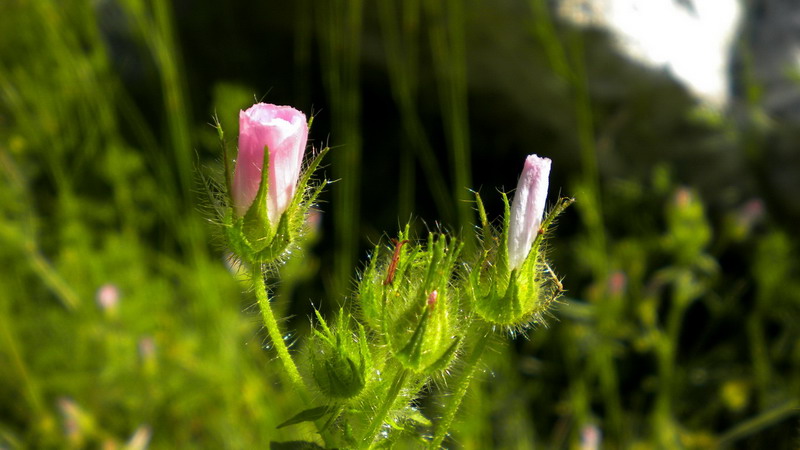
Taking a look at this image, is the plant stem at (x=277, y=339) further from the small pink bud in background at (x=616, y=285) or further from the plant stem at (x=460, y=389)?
the small pink bud in background at (x=616, y=285)

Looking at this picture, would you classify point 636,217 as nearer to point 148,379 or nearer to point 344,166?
point 344,166

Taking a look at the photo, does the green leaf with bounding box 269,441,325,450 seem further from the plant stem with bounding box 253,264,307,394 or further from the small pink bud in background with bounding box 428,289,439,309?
the small pink bud in background with bounding box 428,289,439,309

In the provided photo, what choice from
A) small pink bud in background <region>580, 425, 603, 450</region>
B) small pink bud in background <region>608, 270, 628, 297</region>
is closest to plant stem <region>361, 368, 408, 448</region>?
small pink bud in background <region>580, 425, 603, 450</region>

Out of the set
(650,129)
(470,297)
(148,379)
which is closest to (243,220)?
(470,297)

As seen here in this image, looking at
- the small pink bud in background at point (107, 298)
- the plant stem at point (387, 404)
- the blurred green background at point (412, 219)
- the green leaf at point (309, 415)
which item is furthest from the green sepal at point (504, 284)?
the small pink bud in background at point (107, 298)

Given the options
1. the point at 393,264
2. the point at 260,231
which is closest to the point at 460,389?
the point at 393,264
